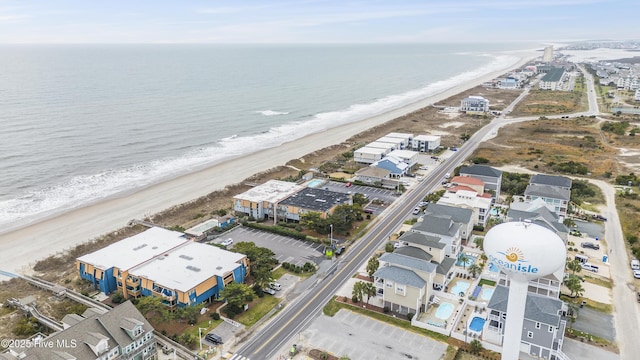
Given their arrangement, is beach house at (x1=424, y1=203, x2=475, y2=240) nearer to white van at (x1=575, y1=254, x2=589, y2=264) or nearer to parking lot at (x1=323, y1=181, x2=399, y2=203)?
white van at (x1=575, y1=254, x2=589, y2=264)

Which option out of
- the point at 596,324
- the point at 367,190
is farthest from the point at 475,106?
the point at 596,324

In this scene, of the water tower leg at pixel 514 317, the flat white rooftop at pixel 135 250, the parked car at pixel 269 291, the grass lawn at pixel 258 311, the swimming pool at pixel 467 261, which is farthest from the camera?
the swimming pool at pixel 467 261

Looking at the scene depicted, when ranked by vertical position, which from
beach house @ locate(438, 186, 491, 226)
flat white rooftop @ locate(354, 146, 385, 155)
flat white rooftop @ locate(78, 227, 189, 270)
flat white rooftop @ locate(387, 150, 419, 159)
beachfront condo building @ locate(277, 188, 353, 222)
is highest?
flat white rooftop @ locate(387, 150, 419, 159)

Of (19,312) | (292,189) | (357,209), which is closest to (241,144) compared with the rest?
(292,189)

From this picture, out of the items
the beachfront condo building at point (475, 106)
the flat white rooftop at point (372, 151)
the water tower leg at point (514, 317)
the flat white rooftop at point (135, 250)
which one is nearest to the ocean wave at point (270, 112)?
the flat white rooftop at point (372, 151)

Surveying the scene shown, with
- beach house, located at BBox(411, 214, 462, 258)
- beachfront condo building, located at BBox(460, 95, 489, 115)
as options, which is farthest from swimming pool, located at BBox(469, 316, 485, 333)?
beachfront condo building, located at BBox(460, 95, 489, 115)

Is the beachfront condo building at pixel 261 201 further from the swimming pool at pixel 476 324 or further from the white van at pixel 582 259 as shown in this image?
the white van at pixel 582 259

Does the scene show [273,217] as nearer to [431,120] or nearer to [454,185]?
[454,185]
